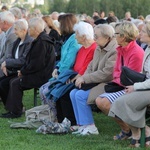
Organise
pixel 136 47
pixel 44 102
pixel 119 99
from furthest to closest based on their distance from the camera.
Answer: pixel 44 102
pixel 136 47
pixel 119 99

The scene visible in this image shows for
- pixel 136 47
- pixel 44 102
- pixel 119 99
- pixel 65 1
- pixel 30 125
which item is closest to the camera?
pixel 119 99

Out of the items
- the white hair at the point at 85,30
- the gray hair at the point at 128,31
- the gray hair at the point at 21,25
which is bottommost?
the gray hair at the point at 21,25

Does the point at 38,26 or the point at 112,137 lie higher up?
the point at 38,26

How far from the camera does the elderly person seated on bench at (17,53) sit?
850cm

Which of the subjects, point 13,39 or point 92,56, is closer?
point 92,56

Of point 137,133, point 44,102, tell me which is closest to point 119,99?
point 137,133

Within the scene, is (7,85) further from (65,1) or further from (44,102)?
(65,1)

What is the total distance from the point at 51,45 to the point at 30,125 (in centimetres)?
147

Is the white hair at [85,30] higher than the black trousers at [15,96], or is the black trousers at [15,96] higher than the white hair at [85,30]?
the white hair at [85,30]

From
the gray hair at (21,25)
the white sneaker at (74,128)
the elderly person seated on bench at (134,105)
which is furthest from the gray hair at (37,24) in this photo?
the elderly person seated on bench at (134,105)

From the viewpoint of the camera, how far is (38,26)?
323 inches

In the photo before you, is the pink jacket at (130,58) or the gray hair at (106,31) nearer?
the pink jacket at (130,58)

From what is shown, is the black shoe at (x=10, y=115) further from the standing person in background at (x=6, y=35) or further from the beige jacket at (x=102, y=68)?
the beige jacket at (x=102, y=68)

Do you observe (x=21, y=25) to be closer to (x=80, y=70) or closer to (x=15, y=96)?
(x=15, y=96)
